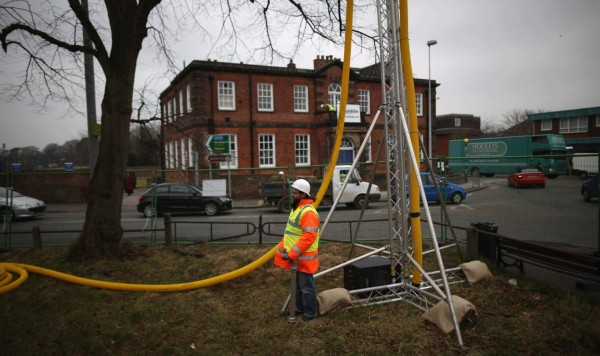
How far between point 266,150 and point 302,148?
292cm

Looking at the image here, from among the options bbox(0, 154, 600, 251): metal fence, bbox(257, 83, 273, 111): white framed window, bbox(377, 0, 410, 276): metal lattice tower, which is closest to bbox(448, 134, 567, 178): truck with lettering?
bbox(0, 154, 600, 251): metal fence

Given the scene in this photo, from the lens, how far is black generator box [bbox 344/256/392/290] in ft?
19.9

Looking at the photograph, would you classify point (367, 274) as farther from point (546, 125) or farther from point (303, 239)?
point (546, 125)

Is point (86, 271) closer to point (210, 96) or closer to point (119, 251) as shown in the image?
point (119, 251)

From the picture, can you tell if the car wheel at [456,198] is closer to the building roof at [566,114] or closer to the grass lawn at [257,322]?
the grass lawn at [257,322]

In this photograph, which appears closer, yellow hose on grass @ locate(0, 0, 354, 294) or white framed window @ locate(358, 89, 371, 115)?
yellow hose on grass @ locate(0, 0, 354, 294)

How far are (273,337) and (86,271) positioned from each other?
4.65m

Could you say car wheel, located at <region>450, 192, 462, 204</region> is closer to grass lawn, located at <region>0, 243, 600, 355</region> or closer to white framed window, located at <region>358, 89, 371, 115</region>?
grass lawn, located at <region>0, 243, 600, 355</region>

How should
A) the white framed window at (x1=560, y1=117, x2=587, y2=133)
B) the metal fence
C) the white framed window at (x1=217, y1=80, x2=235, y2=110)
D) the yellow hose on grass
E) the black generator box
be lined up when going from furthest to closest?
the white framed window at (x1=560, y1=117, x2=587, y2=133) → the white framed window at (x1=217, y1=80, x2=235, y2=110) → the metal fence → the yellow hose on grass → the black generator box

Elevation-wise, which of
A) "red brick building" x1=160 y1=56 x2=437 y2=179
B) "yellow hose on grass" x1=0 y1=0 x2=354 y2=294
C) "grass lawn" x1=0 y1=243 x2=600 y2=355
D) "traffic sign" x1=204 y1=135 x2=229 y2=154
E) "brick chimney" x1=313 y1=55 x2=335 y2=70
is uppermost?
"brick chimney" x1=313 y1=55 x2=335 y2=70

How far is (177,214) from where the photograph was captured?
14.9 metres

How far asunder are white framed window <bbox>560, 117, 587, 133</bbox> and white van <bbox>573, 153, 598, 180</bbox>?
1678 inches

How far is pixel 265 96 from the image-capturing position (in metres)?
27.4

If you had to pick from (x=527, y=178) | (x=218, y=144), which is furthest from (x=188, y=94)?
(x=527, y=178)
